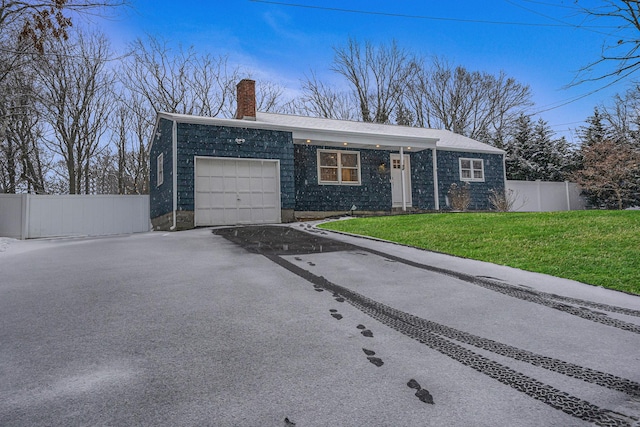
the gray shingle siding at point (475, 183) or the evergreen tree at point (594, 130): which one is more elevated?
the evergreen tree at point (594, 130)

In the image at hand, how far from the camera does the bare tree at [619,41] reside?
4.84 m

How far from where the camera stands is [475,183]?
1739 centimetres

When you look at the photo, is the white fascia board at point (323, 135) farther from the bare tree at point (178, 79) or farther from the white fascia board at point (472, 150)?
the bare tree at point (178, 79)

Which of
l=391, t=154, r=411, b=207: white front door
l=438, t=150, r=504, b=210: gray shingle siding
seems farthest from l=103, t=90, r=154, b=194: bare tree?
l=438, t=150, r=504, b=210: gray shingle siding

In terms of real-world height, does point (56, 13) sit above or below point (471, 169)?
above

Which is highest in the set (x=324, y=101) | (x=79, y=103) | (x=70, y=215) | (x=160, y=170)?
(x=324, y=101)

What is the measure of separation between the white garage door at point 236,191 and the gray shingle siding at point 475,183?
761cm

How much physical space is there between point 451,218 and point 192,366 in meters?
9.08

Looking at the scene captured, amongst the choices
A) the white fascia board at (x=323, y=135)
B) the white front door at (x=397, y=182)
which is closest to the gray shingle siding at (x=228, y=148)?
the white fascia board at (x=323, y=135)

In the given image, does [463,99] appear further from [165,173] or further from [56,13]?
[56,13]

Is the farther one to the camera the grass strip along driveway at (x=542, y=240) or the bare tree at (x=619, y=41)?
the grass strip along driveway at (x=542, y=240)

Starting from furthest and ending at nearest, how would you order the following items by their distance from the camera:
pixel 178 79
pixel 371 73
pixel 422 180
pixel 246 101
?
pixel 371 73, pixel 178 79, pixel 422 180, pixel 246 101

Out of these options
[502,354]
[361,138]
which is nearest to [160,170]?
[361,138]

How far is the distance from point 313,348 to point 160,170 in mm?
12625
